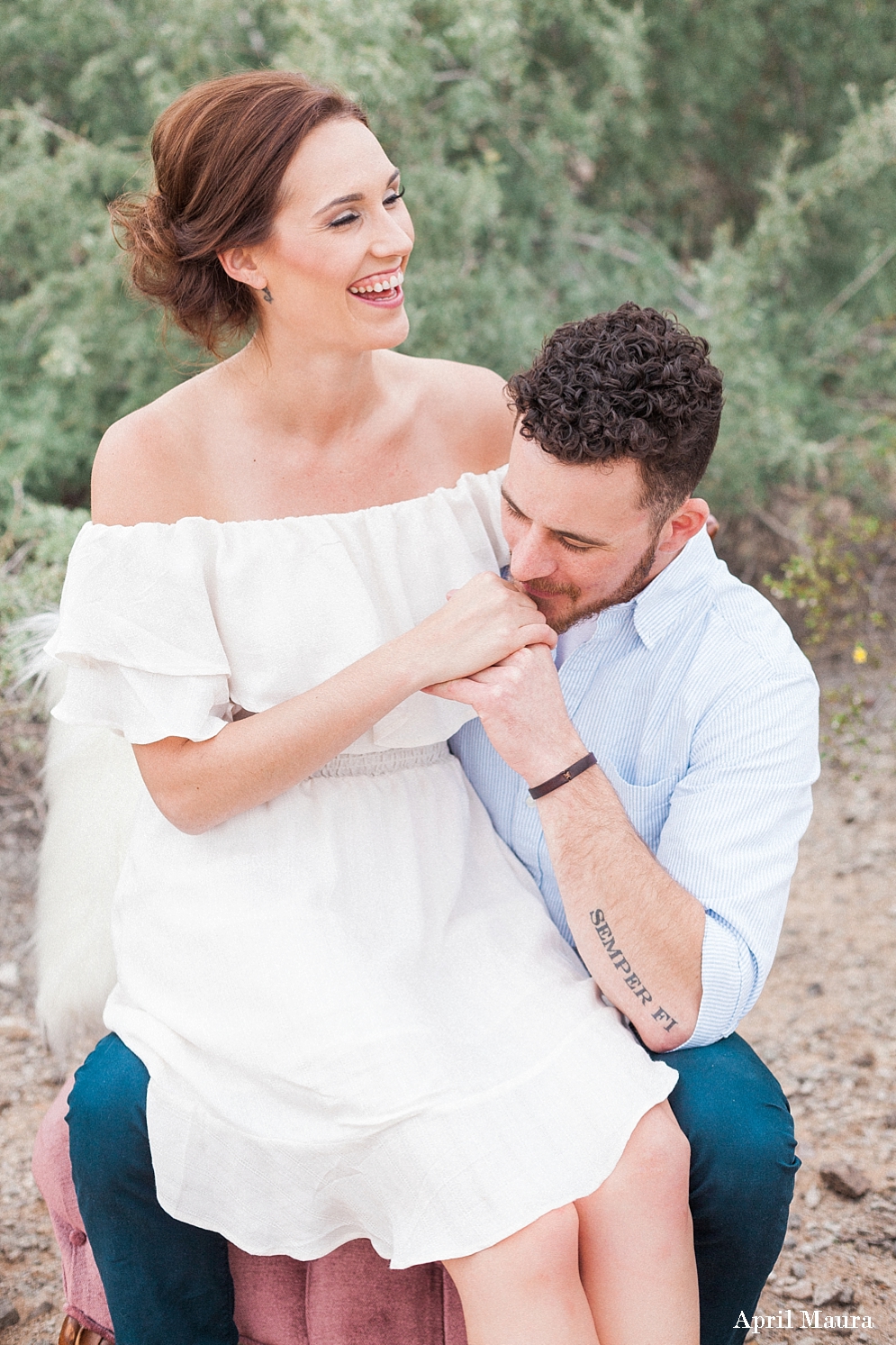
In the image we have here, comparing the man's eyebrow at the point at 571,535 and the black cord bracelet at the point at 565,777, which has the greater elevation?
the man's eyebrow at the point at 571,535

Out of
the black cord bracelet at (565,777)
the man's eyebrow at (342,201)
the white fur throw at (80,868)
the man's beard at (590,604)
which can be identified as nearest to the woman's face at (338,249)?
the man's eyebrow at (342,201)

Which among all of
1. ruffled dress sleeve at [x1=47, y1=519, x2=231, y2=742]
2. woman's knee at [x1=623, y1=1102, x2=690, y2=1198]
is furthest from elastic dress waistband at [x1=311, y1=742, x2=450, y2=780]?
woman's knee at [x1=623, y1=1102, x2=690, y2=1198]

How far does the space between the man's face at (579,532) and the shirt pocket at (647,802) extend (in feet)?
0.95

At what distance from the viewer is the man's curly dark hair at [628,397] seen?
74.6 inches

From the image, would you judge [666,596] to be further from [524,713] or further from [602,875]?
[602,875]

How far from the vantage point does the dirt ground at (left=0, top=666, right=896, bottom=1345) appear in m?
2.56

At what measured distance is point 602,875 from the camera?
1875mm

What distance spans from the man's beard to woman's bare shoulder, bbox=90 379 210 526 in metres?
0.62

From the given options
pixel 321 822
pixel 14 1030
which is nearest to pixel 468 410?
pixel 321 822

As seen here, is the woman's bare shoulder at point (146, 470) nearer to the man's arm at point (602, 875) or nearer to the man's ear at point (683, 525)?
the man's arm at point (602, 875)

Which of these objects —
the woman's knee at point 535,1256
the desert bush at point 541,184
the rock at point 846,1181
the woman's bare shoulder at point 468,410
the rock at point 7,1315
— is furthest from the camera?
the desert bush at point 541,184

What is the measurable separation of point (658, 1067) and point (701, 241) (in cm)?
473

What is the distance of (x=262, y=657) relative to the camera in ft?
6.81

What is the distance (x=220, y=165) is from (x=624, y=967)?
1448 mm
